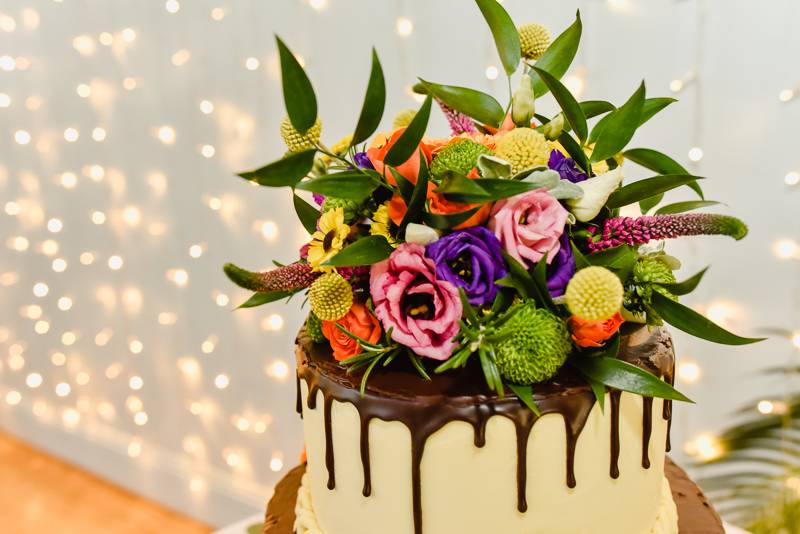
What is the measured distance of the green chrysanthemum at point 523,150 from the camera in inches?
35.7

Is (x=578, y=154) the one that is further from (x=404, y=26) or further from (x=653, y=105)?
(x=404, y=26)

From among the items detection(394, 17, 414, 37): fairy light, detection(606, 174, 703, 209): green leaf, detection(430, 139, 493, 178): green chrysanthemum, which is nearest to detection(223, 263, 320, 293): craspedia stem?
detection(430, 139, 493, 178): green chrysanthemum

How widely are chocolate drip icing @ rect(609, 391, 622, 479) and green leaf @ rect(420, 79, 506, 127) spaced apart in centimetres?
45

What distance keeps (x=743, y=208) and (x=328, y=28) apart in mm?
1222

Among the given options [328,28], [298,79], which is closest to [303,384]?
[298,79]

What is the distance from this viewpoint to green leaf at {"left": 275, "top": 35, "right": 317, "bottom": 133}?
723 mm

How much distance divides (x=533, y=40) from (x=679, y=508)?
86 centimetres

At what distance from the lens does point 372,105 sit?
0.84 m

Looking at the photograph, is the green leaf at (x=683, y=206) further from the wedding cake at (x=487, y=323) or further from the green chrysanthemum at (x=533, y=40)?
the green chrysanthemum at (x=533, y=40)

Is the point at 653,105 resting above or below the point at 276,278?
above

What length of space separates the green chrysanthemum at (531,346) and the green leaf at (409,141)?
249 mm

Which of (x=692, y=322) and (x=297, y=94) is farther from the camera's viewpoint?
(x=692, y=322)

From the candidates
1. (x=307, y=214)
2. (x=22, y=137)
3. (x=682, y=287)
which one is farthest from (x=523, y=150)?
(x=22, y=137)

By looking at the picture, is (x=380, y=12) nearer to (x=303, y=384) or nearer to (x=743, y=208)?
(x=743, y=208)
